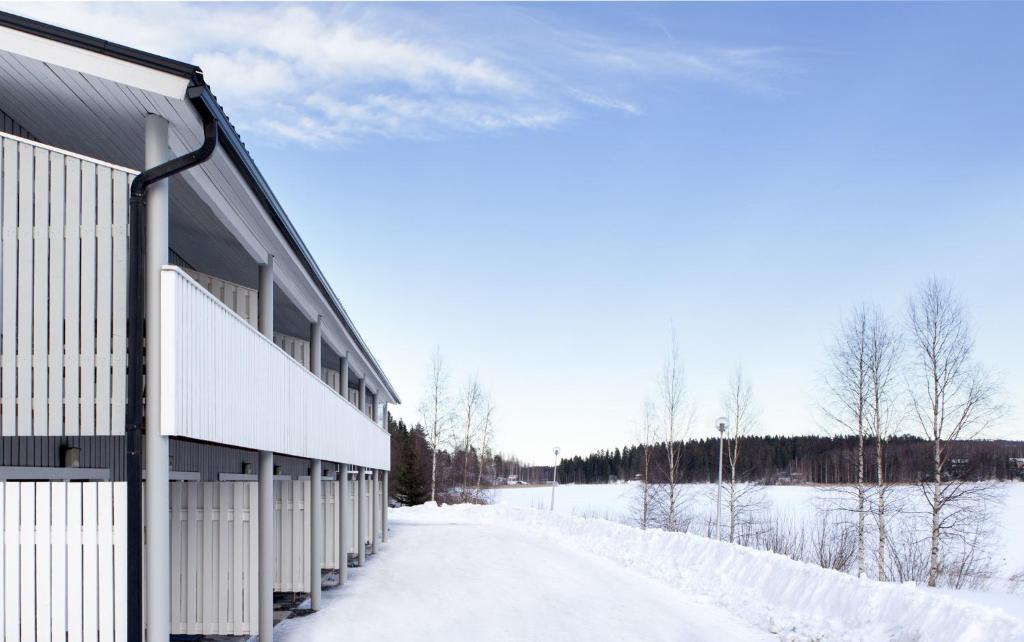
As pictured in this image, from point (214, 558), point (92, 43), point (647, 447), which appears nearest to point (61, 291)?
point (92, 43)

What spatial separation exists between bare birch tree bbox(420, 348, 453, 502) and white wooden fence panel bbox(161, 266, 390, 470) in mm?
40089

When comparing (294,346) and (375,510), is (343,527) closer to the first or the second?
(294,346)

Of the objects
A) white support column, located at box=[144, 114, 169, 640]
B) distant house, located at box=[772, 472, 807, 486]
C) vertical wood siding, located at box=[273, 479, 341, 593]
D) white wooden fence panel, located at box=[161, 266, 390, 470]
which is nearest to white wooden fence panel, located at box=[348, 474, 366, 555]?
vertical wood siding, located at box=[273, 479, 341, 593]

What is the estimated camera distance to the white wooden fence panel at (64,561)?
22.9ft

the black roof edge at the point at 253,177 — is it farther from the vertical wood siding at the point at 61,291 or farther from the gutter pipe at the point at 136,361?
the vertical wood siding at the point at 61,291

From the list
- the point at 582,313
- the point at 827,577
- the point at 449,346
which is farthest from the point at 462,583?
the point at 449,346

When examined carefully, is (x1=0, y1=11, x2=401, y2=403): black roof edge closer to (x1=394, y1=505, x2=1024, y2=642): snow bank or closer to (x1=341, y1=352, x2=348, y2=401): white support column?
(x1=394, y1=505, x2=1024, y2=642): snow bank

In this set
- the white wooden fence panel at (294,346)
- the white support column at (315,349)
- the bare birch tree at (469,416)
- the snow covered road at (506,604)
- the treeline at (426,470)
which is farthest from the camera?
the bare birch tree at (469,416)

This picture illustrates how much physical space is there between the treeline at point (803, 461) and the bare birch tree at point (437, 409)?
11.3 meters

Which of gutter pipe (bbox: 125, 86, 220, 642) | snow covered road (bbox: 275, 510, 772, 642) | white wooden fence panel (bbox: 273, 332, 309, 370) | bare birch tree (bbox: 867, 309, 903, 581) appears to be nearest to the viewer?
gutter pipe (bbox: 125, 86, 220, 642)

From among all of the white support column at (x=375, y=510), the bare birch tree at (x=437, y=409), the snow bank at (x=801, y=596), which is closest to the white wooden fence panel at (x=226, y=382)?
the snow bank at (x=801, y=596)

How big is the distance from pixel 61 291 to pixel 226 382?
68.1 inches

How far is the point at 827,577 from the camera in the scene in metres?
13.4

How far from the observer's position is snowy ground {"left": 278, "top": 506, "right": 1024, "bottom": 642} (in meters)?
11.4
